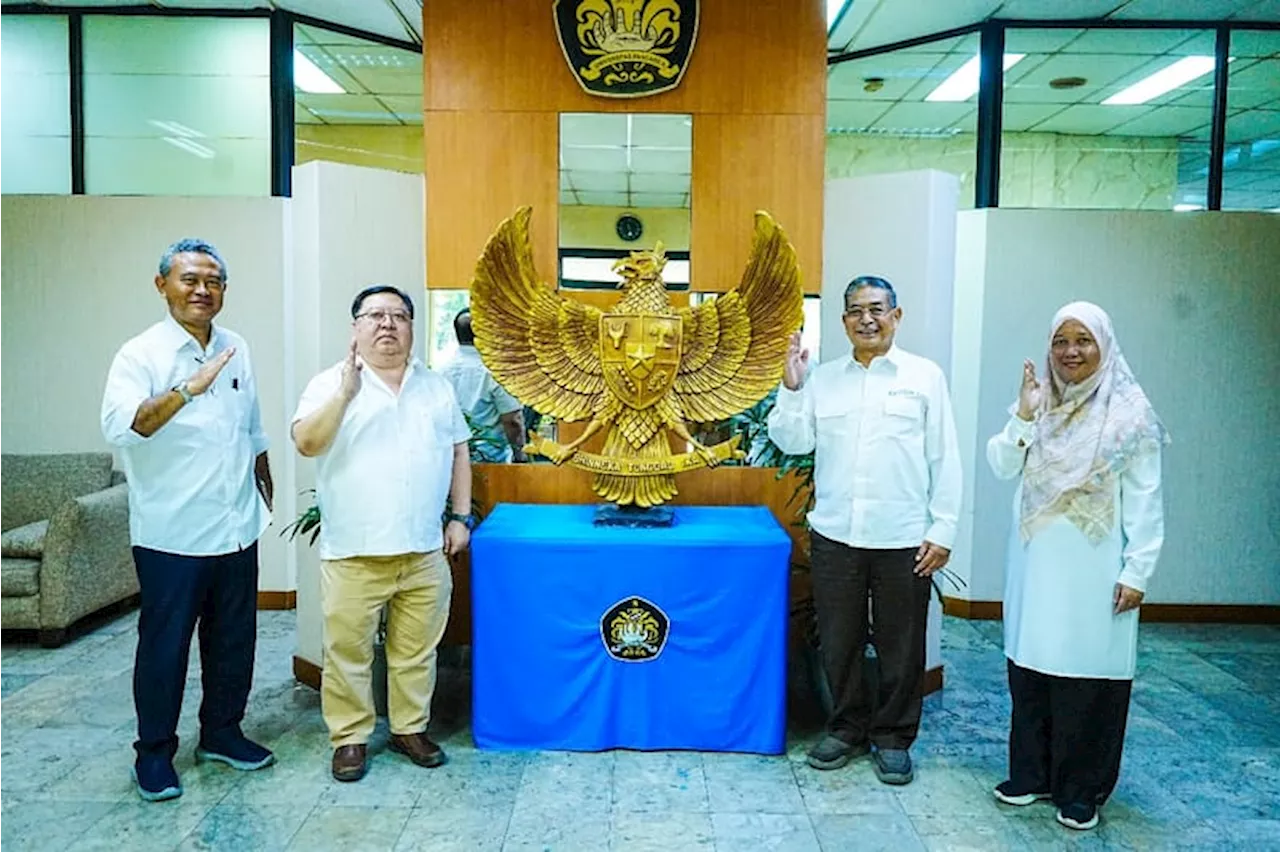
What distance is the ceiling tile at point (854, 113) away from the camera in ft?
19.8

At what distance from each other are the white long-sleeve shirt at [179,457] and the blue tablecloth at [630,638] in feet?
2.58

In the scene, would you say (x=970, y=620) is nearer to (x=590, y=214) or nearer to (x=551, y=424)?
(x=551, y=424)

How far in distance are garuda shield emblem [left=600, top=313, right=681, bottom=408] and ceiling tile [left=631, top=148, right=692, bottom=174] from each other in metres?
0.68

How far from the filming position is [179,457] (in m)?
2.77

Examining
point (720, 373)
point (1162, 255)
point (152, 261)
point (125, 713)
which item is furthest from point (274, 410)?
point (1162, 255)

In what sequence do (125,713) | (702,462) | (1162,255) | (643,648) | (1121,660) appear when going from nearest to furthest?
(1121,660)
(643,648)
(702,462)
(125,713)
(1162,255)

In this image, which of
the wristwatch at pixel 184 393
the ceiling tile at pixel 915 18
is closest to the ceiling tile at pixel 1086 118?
the ceiling tile at pixel 915 18

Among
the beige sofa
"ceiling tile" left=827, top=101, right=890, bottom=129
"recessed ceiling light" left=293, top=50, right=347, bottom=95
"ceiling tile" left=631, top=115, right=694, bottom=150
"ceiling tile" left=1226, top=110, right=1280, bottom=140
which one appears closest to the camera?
"ceiling tile" left=631, top=115, right=694, bottom=150

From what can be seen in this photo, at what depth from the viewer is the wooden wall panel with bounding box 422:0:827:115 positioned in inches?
140

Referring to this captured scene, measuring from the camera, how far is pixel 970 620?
A: 5004 mm

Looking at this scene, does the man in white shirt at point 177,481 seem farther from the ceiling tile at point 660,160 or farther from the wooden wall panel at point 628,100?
the ceiling tile at point 660,160

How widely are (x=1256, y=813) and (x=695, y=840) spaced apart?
174cm

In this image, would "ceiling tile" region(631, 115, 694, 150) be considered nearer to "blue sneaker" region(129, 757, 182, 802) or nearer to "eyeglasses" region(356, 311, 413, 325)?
"eyeglasses" region(356, 311, 413, 325)

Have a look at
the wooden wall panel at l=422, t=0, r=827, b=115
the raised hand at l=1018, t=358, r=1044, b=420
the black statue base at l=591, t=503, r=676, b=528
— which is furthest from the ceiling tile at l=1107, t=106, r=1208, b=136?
the black statue base at l=591, t=503, r=676, b=528
